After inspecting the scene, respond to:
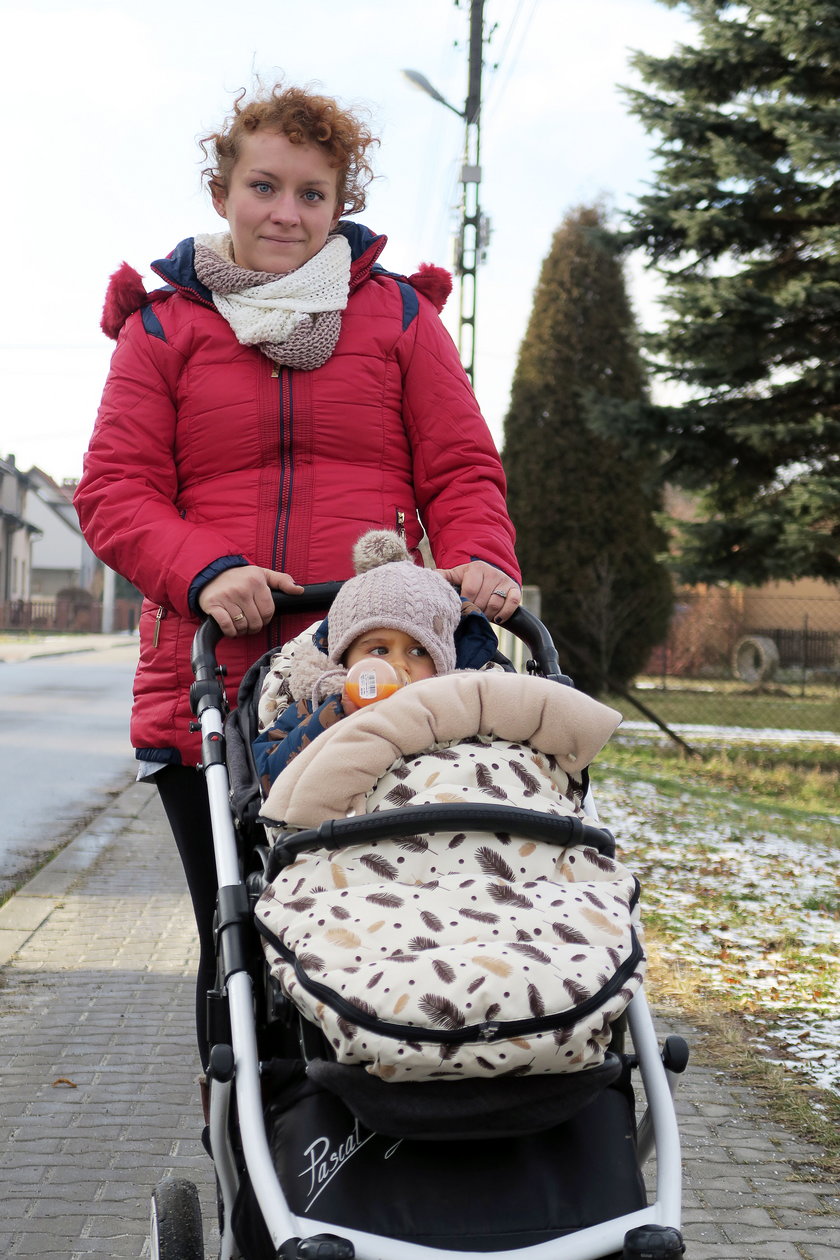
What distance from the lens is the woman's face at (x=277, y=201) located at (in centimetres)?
276

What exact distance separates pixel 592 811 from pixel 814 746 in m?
14.3

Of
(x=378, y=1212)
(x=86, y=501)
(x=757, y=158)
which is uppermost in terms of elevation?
(x=757, y=158)

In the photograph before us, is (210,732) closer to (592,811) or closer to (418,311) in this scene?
(592,811)

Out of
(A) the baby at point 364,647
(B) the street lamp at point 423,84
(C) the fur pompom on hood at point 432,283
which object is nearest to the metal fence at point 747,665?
(B) the street lamp at point 423,84

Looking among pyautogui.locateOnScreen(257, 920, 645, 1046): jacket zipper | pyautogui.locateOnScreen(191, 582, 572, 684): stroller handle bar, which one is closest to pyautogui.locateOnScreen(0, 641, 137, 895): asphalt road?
pyautogui.locateOnScreen(191, 582, 572, 684): stroller handle bar

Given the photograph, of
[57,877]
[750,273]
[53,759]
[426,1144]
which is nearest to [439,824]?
[426,1144]

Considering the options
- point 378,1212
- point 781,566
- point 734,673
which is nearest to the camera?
point 378,1212

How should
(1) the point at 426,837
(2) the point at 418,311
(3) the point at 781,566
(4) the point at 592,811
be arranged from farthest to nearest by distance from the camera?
(3) the point at 781,566, (2) the point at 418,311, (4) the point at 592,811, (1) the point at 426,837

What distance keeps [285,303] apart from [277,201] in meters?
0.24

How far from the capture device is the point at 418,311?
118 inches

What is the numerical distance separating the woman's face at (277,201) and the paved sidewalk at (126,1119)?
→ 2.18m

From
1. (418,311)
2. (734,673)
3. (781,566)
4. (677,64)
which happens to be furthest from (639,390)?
(418,311)

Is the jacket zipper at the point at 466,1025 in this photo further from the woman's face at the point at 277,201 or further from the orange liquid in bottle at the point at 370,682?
the woman's face at the point at 277,201

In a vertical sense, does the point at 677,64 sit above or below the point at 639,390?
above
